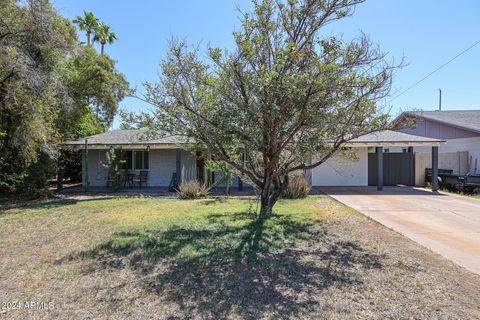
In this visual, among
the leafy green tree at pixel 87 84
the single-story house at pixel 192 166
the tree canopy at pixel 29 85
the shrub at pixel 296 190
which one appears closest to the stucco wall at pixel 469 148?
the single-story house at pixel 192 166

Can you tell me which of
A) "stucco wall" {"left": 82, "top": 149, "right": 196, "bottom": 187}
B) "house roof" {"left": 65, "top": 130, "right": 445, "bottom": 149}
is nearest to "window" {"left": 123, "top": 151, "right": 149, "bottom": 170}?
"stucco wall" {"left": 82, "top": 149, "right": 196, "bottom": 187}

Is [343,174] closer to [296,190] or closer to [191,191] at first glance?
[296,190]

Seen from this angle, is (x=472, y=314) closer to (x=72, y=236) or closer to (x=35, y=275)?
(x=35, y=275)

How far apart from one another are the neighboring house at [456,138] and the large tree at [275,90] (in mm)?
10608

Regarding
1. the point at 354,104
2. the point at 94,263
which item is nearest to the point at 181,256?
the point at 94,263

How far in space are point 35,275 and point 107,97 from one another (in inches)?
568

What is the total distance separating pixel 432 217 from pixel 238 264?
6293mm

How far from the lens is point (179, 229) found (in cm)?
680

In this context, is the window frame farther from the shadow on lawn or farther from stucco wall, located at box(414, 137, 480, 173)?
stucco wall, located at box(414, 137, 480, 173)

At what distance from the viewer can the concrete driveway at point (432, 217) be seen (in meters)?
5.46

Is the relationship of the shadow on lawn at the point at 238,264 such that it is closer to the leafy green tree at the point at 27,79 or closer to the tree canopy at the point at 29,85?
the tree canopy at the point at 29,85

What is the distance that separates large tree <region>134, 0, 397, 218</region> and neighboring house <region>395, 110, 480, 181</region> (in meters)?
10.6

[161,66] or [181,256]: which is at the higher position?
[161,66]

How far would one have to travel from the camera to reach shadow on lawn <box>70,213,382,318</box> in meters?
3.46
